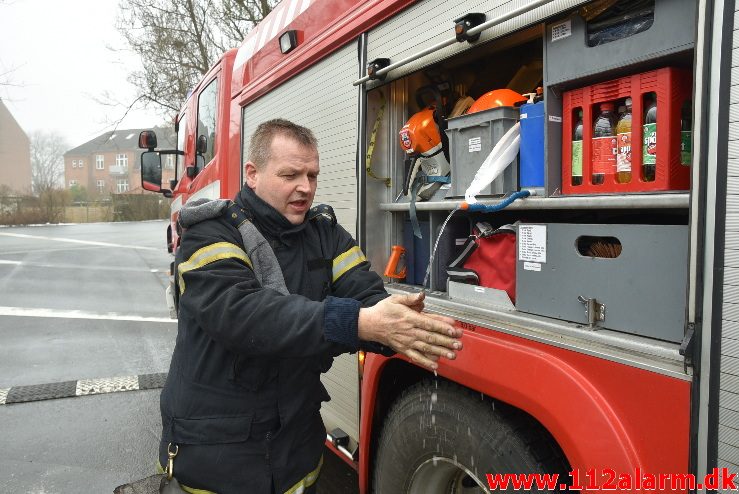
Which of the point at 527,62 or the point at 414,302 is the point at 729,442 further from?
the point at 527,62

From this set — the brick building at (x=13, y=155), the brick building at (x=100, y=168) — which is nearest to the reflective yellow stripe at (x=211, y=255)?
the brick building at (x=13, y=155)

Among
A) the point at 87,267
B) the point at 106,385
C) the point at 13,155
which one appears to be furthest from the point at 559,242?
the point at 13,155

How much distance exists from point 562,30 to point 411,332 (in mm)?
1038

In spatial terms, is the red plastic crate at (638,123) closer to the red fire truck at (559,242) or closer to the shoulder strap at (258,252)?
the red fire truck at (559,242)

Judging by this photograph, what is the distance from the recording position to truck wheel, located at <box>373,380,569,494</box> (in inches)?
65.2

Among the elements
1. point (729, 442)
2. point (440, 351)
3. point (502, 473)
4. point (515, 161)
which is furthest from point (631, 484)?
point (515, 161)

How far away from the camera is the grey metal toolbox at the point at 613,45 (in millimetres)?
1406

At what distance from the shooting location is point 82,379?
5.17m

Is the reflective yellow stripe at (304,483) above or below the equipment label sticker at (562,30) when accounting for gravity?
below

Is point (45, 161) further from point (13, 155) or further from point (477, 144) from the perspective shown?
point (477, 144)

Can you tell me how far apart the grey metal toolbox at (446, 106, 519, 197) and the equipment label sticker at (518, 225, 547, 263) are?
0.23 m

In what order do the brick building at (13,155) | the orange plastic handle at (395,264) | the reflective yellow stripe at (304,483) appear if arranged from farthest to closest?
the brick building at (13,155)
the orange plastic handle at (395,264)
the reflective yellow stripe at (304,483)

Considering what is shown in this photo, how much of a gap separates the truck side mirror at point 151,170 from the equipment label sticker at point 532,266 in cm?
536

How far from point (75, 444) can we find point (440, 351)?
11.4ft
